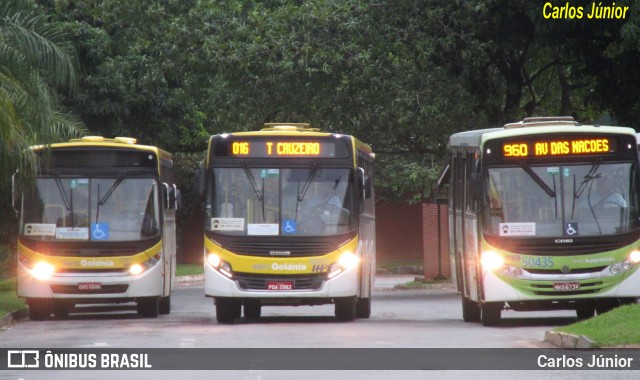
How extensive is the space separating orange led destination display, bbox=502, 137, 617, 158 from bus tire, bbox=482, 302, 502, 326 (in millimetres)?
2213

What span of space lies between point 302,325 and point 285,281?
0.76 metres

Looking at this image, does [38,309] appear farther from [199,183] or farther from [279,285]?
[279,285]

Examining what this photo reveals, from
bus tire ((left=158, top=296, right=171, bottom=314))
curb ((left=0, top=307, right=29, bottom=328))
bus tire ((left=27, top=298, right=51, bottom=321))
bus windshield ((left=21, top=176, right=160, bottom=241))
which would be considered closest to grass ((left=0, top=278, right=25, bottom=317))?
curb ((left=0, top=307, right=29, bottom=328))

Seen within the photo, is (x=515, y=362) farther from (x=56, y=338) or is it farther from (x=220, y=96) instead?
(x=220, y=96)

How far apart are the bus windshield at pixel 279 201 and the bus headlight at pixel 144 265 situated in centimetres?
260

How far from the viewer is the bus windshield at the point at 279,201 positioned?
2238 centimetres

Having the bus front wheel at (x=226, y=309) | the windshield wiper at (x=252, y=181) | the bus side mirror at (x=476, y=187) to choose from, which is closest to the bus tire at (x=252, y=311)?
the bus front wheel at (x=226, y=309)

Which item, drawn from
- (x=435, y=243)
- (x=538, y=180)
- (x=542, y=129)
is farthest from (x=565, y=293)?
(x=435, y=243)

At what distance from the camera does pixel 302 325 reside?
21.9 m

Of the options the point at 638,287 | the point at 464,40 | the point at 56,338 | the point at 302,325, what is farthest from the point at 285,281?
the point at 464,40

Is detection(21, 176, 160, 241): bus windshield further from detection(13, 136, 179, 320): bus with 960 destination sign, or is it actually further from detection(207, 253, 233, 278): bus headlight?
detection(207, 253, 233, 278): bus headlight

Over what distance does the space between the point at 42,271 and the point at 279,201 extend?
184 inches

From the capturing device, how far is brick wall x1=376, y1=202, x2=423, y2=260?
56062 mm

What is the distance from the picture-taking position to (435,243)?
4178 centimetres
